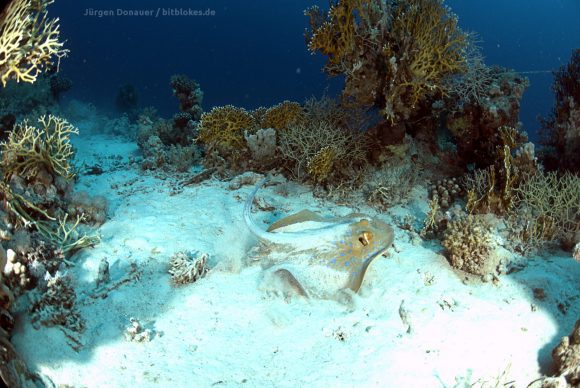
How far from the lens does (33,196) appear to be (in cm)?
539

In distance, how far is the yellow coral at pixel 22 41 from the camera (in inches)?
159

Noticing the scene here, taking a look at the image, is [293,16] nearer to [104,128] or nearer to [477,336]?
[104,128]

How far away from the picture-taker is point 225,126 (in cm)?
821

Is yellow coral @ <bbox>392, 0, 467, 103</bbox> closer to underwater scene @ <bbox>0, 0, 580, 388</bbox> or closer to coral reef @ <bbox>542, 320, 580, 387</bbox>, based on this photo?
underwater scene @ <bbox>0, 0, 580, 388</bbox>

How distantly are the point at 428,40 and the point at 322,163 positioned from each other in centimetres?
298

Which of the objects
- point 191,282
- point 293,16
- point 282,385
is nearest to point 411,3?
point 191,282

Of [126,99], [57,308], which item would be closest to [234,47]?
[126,99]

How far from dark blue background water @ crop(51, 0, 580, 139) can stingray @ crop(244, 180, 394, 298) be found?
166ft

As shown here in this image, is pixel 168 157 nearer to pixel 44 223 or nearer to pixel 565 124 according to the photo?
pixel 44 223

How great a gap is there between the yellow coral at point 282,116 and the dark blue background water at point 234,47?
4672 cm

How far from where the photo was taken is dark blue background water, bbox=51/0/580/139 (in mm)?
65562

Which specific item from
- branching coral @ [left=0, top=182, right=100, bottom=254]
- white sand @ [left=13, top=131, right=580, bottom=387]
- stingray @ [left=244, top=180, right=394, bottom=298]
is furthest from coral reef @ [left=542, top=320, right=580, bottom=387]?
branching coral @ [left=0, top=182, right=100, bottom=254]

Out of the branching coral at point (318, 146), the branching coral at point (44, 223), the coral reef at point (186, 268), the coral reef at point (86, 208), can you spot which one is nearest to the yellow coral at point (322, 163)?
the branching coral at point (318, 146)

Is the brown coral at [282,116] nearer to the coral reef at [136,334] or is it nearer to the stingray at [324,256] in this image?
the stingray at [324,256]
